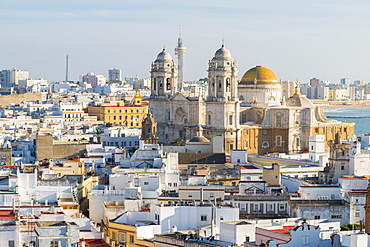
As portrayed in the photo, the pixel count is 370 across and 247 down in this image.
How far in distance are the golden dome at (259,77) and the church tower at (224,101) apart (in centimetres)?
539

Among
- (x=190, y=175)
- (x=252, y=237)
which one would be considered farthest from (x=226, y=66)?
(x=252, y=237)

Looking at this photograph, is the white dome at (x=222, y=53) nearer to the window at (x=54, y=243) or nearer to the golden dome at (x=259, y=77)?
the golden dome at (x=259, y=77)

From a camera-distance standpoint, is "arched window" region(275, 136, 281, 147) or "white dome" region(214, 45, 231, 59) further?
"arched window" region(275, 136, 281, 147)

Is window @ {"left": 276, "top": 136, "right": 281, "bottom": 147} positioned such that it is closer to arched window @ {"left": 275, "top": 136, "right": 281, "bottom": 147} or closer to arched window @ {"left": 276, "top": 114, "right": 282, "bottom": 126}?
arched window @ {"left": 275, "top": 136, "right": 281, "bottom": 147}

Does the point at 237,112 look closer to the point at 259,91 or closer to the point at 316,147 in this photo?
the point at 259,91

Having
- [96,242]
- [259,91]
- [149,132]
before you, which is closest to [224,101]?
[259,91]

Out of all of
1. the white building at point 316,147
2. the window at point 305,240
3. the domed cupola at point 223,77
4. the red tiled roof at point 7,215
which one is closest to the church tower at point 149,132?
the white building at point 316,147

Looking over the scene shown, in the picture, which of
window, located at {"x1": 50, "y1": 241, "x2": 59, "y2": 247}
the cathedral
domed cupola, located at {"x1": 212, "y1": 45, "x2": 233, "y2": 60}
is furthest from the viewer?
domed cupola, located at {"x1": 212, "y1": 45, "x2": 233, "y2": 60}

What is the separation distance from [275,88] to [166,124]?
290 inches

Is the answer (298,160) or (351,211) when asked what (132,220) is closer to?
(351,211)

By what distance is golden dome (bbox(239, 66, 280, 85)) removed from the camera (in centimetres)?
7062

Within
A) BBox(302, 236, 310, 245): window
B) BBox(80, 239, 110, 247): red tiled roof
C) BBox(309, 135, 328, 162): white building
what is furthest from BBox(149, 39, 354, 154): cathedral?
BBox(302, 236, 310, 245): window

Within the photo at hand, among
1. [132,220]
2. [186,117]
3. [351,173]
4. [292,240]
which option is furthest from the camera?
[186,117]

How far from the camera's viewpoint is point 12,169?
133 feet
